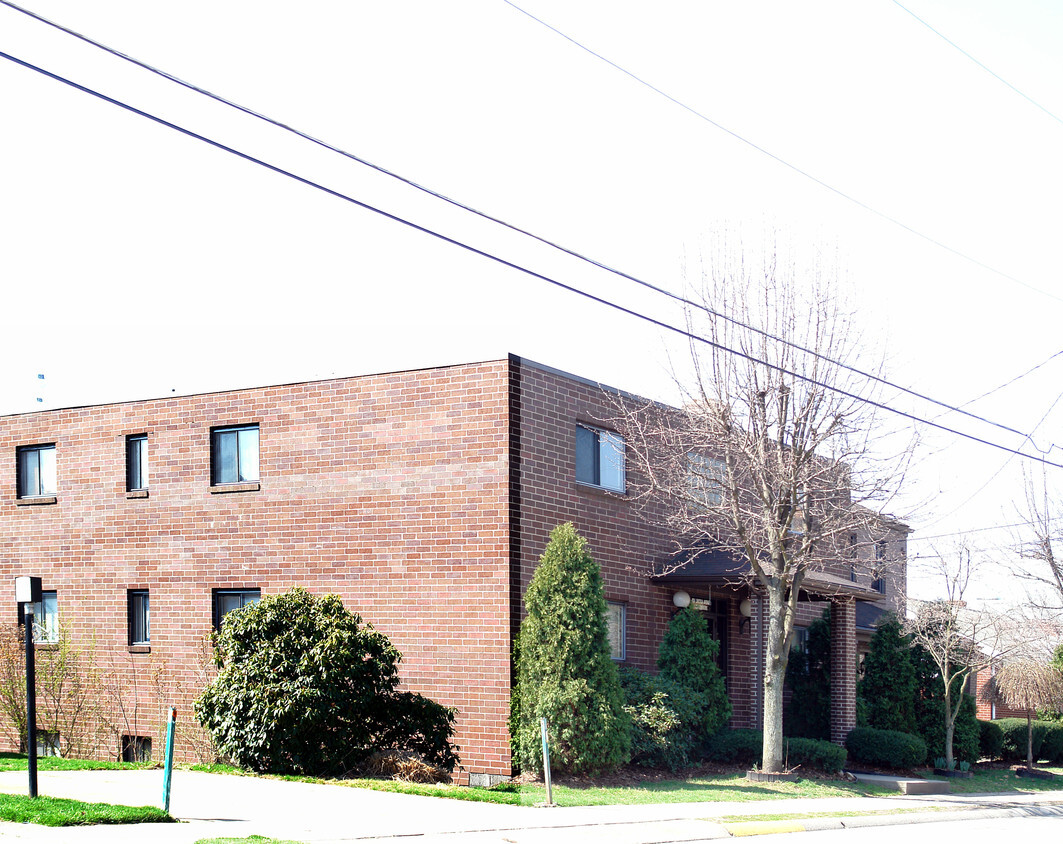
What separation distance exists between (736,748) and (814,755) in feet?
4.43

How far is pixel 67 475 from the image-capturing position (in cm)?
2364

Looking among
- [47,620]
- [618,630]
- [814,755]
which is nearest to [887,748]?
[814,755]

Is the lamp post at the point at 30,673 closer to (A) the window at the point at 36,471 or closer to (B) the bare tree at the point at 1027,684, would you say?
(A) the window at the point at 36,471

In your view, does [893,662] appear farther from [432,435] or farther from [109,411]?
[109,411]

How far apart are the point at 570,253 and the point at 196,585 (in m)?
11.3

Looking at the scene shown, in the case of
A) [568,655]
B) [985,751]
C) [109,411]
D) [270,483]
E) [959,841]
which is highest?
[109,411]

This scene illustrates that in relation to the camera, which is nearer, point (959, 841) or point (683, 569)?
point (959, 841)

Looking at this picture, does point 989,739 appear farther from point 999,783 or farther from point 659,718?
point 659,718

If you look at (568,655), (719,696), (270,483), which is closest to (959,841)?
(568,655)

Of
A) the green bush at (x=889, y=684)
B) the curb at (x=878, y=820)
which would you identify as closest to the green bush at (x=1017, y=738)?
the green bush at (x=889, y=684)

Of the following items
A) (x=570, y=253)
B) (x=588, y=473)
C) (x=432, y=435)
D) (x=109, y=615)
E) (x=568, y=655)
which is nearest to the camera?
(x=570, y=253)

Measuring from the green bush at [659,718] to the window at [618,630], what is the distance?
100cm

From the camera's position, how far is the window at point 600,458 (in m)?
21.1

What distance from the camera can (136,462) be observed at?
23.1 meters
